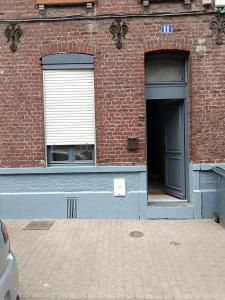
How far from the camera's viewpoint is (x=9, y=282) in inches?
133

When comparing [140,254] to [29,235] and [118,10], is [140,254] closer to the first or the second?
[29,235]

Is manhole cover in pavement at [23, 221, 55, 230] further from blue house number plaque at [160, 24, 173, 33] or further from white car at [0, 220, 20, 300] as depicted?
blue house number plaque at [160, 24, 173, 33]

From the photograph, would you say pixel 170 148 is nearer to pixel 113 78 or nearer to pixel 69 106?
pixel 113 78

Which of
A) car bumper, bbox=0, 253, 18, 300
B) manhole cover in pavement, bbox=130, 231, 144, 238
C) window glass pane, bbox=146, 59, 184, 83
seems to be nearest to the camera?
car bumper, bbox=0, 253, 18, 300

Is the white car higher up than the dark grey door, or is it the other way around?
the dark grey door

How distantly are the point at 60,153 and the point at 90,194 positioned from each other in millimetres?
1124

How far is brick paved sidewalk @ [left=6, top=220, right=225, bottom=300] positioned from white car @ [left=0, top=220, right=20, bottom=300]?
1.01 metres

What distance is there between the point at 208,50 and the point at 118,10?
206cm

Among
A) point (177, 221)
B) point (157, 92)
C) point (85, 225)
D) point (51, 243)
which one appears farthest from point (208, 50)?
point (51, 243)

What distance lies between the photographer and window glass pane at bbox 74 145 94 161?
8289mm

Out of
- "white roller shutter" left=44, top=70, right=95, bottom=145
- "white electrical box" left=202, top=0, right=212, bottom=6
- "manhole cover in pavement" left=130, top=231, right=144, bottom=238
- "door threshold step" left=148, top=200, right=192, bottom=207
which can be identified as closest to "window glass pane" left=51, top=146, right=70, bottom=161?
"white roller shutter" left=44, top=70, right=95, bottom=145

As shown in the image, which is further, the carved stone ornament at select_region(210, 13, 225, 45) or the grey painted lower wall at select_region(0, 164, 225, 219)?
the grey painted lower wall at select_region(0, 164, 225, 219)

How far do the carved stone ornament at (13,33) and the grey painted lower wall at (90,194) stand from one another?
269 cm

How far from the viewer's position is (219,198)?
7621 mm
